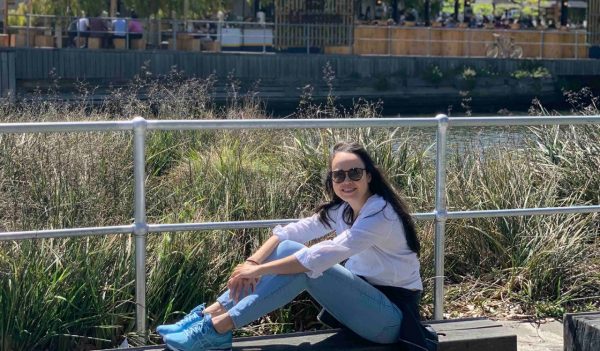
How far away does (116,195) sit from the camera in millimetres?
5883

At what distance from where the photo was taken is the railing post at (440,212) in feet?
17.6

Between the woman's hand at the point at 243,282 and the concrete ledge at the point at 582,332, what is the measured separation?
50.3 inches

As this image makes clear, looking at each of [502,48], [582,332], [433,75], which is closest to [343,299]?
[582,332]

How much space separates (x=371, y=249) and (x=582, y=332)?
0.90 m

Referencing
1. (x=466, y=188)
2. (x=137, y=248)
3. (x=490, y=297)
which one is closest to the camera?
(x=137, y=248)

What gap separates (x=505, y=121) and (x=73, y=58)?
24926 mm

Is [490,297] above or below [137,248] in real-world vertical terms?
below

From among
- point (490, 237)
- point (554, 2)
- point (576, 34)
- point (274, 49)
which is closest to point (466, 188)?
point (490, 237)

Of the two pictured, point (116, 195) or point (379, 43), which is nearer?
point (116, 195)

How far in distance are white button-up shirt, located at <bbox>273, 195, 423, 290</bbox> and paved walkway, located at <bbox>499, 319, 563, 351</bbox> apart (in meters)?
1.17

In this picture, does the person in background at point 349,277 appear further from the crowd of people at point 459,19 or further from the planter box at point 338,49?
the crowd of people at point 459,19

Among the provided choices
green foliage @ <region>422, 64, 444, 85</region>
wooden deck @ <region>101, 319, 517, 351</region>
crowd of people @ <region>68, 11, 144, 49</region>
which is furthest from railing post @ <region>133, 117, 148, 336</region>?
green foliage @ <region>422, 64, 444, 85</region>

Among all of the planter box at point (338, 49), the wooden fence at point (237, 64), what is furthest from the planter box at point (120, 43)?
the planter box at point (338, 49)

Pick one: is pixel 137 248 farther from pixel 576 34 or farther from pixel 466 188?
pixel 576 34
